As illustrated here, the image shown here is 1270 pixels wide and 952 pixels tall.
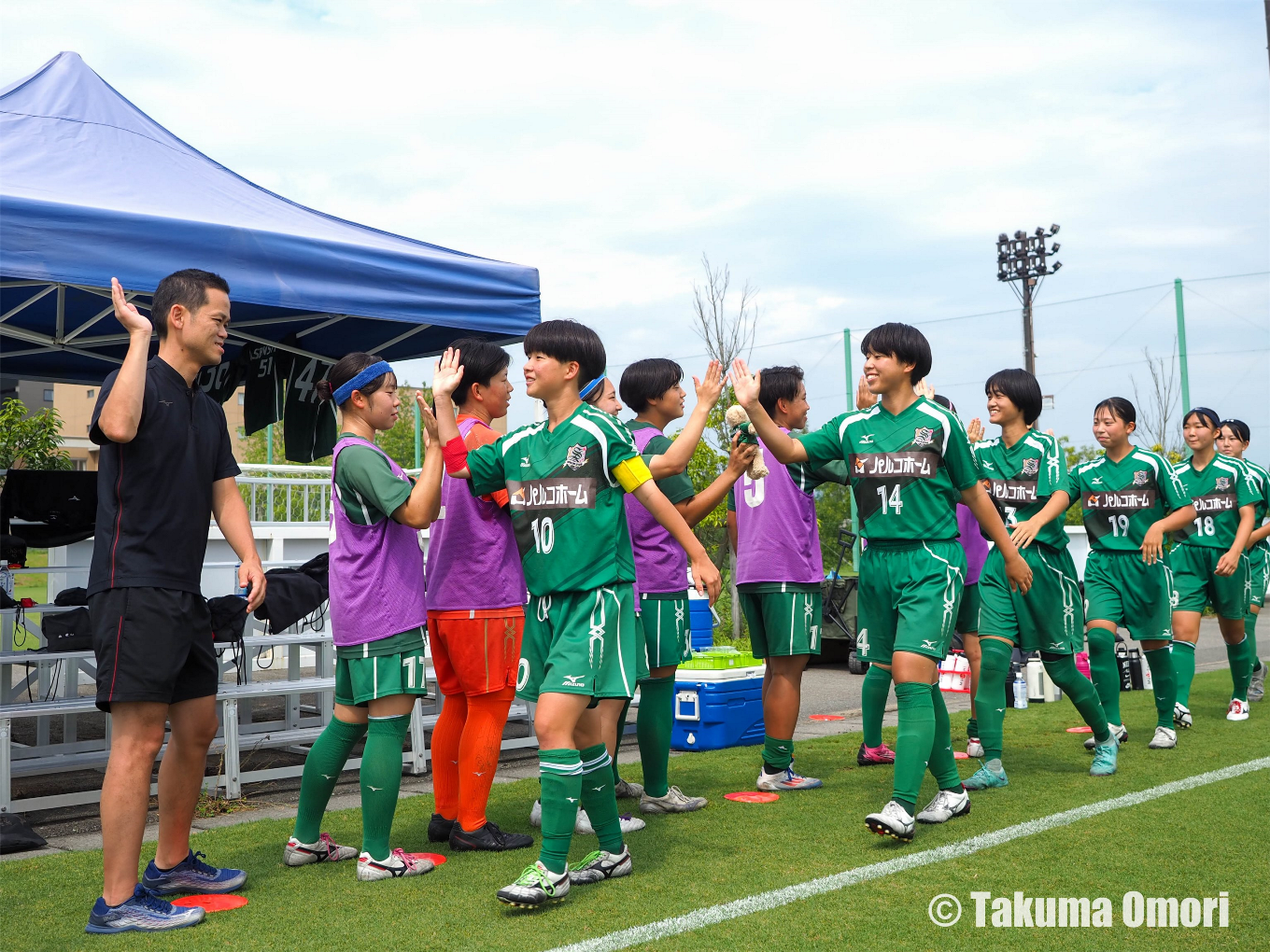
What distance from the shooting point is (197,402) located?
11.9 ft

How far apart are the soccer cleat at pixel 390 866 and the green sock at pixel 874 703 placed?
2825 mm

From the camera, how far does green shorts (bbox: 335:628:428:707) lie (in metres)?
3.82

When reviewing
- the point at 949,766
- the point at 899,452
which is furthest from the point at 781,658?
the point at 899,452

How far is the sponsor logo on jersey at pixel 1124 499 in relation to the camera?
6.50m

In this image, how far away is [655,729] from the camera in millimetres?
4887

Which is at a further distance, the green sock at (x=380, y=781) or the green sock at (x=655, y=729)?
the green sock at (x=655, y=729)

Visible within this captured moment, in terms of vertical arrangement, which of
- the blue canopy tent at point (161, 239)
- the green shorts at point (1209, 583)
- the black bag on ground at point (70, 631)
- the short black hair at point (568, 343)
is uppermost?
the blue canopy tent at point (161, 239)

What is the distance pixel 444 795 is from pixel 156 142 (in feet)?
13.7

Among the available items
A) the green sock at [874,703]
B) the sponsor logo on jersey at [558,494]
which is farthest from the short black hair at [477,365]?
the green sock at [874,703]

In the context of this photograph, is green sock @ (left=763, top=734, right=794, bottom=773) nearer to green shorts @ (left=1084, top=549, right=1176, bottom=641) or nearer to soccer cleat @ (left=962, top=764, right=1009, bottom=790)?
soccer cleat @ (left=962, top=764, right=1009, bottom=790)

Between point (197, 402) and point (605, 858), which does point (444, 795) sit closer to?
point (605, 858)

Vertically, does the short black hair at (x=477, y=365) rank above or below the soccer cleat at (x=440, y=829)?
above

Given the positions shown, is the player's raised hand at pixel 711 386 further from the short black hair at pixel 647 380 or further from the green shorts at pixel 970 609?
the green shorts at pixel 970 609

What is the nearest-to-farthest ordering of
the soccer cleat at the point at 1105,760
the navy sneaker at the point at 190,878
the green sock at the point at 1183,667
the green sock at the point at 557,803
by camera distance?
the green sock at the point at 557,803 < the navy sneaker at the point at 190,878 < the soccer cleat at the point at 1105,760 < the green sock at the point at 1183,667
